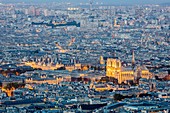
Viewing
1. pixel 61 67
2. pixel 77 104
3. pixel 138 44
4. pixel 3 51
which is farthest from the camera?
pixel 138 44

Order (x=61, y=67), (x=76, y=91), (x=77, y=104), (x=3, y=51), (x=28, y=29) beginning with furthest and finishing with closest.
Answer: (x=28, y=29), (x=3, y=51), (x=61, y=67), (x=76, y=91), (x=77, y=104)

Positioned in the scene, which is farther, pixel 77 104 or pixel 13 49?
pixel 13 49

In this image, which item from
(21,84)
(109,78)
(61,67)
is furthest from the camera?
(61,67)

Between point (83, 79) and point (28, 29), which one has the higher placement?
point (83, 79)

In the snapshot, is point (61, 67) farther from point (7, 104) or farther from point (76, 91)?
point (7, 104)

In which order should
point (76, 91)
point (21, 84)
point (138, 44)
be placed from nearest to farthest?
point (76, 91), point (21, 84), point (138, 44)

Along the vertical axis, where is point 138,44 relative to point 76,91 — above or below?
below

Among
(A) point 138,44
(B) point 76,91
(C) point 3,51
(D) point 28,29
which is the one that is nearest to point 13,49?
(C) point 3,51

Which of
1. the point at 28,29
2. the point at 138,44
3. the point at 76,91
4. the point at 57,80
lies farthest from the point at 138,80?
the point at 28,29

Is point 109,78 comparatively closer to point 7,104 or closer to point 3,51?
point 7,104
